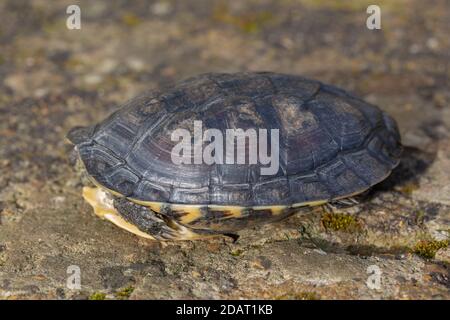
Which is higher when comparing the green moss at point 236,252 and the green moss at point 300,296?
the green moss at point 236,252

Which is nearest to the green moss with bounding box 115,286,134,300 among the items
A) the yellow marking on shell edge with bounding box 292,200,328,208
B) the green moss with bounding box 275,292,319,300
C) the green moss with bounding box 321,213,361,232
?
the green moss with bounding box 275,292,319,300

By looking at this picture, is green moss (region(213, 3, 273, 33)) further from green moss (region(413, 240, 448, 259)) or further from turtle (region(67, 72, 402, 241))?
green moss (region(413, 240, 448, 259))

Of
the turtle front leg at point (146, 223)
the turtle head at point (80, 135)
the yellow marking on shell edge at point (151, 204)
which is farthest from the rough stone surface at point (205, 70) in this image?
the turtle head at point (80, 135)

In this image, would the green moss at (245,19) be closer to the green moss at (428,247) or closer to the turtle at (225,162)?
the turtle at (225,162)

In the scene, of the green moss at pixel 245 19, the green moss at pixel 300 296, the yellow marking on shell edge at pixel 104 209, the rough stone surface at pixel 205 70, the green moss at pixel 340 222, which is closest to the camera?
the green moss at pixel 300 296

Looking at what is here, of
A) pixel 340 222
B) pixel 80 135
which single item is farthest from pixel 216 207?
pixel 80 135

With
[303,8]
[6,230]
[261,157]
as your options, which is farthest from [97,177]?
[303,8]
